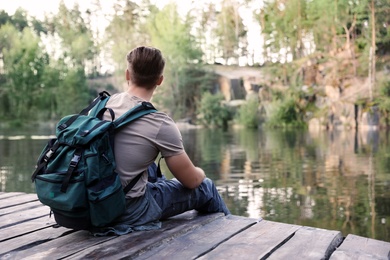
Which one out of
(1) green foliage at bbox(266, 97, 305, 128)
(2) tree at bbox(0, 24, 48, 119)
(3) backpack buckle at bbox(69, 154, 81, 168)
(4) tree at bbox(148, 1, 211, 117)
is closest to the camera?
(3) backpack buckle at bbox(69, 154, 81, 168)

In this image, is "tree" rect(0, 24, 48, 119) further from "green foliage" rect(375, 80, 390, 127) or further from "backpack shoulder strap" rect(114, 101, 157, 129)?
"backpack shoulder strap" rect(114, 101, 157, 129)

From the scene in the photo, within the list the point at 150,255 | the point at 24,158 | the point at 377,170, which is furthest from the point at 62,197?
the point at 24,158

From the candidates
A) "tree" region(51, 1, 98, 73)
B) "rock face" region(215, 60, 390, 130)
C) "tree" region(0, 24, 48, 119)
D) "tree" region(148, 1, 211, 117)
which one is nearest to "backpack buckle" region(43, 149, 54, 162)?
"rock face" region(215, 60, 390, 130)


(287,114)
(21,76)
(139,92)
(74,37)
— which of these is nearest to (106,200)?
(139,92)

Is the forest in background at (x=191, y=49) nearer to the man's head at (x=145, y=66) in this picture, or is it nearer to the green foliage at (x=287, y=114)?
the green foliage at (x=287, y=114)

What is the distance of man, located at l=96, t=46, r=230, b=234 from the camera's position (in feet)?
8.07

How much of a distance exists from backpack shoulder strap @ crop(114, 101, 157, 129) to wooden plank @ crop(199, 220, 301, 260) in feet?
2.22

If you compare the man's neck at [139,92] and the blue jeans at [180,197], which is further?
the blue jeans at [180,197]

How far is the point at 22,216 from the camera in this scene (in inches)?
123

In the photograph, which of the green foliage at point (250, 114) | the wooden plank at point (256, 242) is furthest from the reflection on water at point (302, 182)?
the green foliage at point (250, 114)

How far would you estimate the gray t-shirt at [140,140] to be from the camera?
2457 mm

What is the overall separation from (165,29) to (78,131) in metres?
41.2

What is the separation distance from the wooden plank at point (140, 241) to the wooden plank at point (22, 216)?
800 millimetres

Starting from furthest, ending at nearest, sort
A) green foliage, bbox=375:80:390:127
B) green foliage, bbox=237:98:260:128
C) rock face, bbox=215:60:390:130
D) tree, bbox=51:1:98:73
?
1. tree, bbox=51:1:98:73
2. green foliage, bbox=237:98:260:128
3. rock face, bbox=215:60:390:130
4. green foliage, bbox=375:80:390:127
